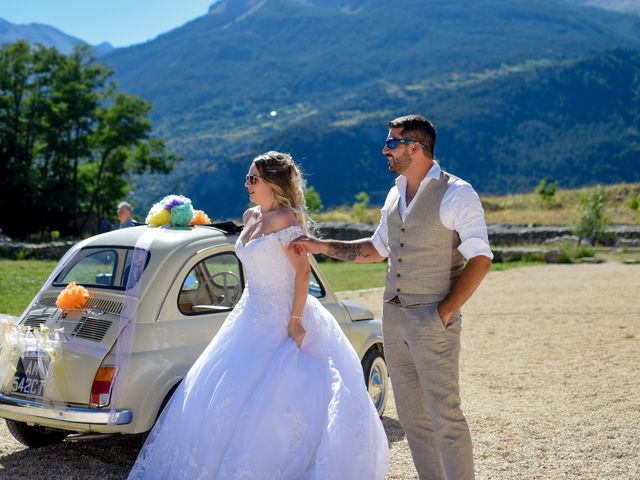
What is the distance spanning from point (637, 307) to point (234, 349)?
12132 millimetres

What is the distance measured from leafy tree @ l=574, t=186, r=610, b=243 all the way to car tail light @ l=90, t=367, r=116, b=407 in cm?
3042

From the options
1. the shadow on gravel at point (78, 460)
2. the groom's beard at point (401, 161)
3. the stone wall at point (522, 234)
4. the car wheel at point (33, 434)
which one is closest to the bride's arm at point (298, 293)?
the groom's beard at point (401, 161)

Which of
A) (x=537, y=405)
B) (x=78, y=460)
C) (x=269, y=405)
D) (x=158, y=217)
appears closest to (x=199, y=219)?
(x=158, y=217)

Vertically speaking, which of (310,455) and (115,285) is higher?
(115,285)

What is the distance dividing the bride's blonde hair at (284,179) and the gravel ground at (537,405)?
199 centimetres

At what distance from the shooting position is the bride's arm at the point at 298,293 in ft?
15.8

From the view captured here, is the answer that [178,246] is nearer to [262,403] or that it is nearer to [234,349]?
[234,349]

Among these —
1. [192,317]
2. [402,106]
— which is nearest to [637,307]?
[192,317]

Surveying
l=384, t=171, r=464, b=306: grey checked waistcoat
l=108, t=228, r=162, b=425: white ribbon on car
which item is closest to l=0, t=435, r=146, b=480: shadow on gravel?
l=108, t=228, r=162, b=425: white ribbon on car

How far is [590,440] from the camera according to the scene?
6328 millimetres

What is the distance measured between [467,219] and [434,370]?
0.82 meters

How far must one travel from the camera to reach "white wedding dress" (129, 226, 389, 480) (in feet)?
14.6

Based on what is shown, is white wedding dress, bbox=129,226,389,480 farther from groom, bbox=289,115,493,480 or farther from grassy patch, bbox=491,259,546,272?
grassy patch, bbox=491,259,546,272

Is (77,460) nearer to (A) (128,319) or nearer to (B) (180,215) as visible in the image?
(A) (128,319)
